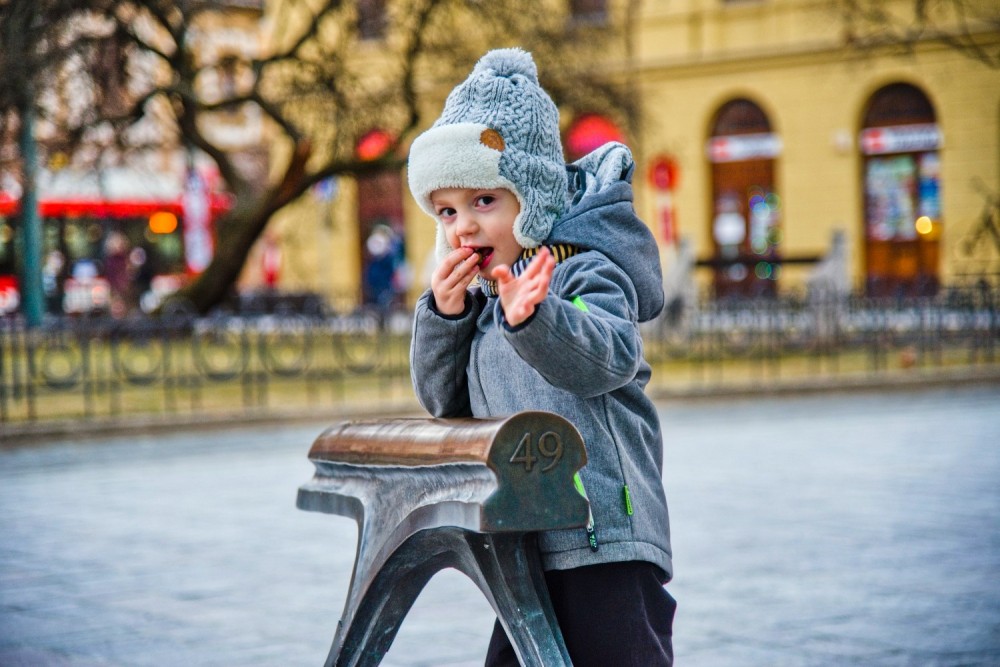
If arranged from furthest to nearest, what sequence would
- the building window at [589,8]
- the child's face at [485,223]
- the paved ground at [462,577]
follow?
the building window at [589,8]
the paved ground at [462,577]
the child's face at [485,223]

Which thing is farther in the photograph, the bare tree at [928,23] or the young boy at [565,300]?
the bare tree at [928,23]

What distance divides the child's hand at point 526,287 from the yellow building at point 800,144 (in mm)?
25613

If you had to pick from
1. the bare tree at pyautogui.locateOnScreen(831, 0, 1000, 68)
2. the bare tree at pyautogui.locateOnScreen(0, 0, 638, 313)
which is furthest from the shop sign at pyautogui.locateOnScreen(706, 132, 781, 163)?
the bare tree at pyautogui.locateOnScreen(0, 0, 638, 313)

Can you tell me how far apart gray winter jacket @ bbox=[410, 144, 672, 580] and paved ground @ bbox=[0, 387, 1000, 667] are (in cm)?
248

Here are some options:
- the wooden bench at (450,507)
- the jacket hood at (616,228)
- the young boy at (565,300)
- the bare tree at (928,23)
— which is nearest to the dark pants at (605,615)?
the young boy at (565,300)

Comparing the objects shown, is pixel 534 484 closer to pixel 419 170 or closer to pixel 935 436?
pixel 419 170

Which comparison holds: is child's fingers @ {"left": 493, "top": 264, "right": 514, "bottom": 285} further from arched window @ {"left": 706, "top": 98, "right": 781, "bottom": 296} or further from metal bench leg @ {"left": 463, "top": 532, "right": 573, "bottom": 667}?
arched window @ {"left": 706, "top": 98, "right": 781, "bottom": 296}

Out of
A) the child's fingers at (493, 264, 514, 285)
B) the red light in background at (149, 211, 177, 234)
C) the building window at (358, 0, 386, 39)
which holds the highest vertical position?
the building window at (358, 0, 386, 39)

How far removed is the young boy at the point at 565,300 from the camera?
8.66 feet

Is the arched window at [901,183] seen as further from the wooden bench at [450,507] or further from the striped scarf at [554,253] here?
the wooden bench at [450,507]

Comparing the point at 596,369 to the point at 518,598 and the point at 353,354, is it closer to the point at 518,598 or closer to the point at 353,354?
the point at 518,598

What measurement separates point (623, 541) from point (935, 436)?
32.4ft

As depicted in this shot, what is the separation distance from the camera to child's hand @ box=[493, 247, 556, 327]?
2342mm

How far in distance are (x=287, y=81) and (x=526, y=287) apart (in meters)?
20.2
